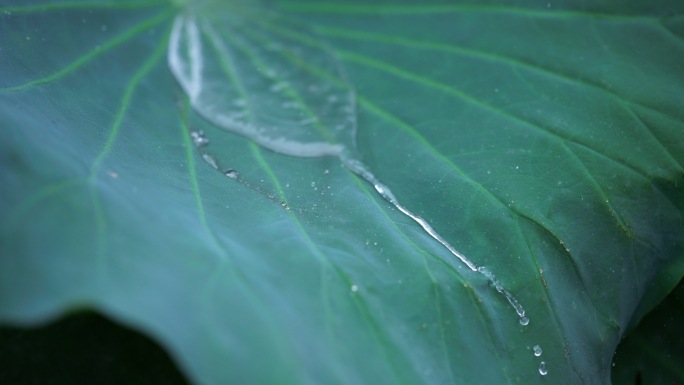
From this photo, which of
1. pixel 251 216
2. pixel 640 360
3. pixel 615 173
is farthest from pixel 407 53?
pixel 640 360

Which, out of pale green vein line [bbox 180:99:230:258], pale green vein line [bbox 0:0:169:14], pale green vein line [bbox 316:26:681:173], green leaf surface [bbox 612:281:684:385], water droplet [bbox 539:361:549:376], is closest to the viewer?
pale green vein line [bbox 180:99:230:258]

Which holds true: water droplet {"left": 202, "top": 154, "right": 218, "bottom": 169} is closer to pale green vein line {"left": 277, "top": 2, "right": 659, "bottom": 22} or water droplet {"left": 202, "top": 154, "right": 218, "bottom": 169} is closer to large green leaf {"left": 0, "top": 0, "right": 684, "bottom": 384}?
large green leaf {"left": 0, "top": 0, "right": 684, "bottom": 384}

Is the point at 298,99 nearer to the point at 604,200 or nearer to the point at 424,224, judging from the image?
the point at 424,224

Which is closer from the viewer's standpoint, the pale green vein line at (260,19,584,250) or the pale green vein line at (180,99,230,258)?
the pale green vein line at (180,99,230,258)

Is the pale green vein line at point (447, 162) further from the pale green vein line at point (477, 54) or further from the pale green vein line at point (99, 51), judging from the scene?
the pale green vein line at point (99, 51)

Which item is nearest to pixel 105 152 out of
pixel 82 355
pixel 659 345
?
pixel 82 355

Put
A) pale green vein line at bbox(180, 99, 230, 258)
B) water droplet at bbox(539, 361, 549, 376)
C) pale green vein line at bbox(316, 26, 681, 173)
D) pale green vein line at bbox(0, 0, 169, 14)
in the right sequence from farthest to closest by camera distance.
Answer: pale green vein line at bbox(316, 26, 681, 173) < pale green vein line at bbox(0, 0, 169, 14) < water droplet at bbox(539, 361, 549, 376) < pale green vein line at bbox(180, 99, 230, 258)

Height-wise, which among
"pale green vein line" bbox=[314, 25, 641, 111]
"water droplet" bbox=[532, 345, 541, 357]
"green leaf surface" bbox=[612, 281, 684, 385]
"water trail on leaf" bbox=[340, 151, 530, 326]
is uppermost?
"pale green vein line" bbox=[314, 25, 641, 111]

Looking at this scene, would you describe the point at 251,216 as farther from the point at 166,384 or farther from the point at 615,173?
the point at 615,173

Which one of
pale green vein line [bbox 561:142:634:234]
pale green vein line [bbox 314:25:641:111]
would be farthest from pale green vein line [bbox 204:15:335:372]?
pale green vein line [bbox 561:142:634:234]
